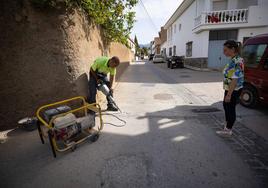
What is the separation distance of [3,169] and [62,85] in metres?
1.98

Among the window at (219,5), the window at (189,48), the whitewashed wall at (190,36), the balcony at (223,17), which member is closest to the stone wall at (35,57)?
the balcony at (223,17)

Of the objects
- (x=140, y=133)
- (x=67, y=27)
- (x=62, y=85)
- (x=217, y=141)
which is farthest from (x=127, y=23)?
(x=217, y=141)

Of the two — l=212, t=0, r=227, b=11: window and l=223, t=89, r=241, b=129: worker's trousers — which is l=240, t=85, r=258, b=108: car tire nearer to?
l=223, t=89, r=241, b=129: worker's trousers

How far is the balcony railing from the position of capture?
13055 millimetres

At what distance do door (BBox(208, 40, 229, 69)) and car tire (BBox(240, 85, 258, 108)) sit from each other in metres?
10.9

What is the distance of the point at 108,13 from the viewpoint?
5320 mm

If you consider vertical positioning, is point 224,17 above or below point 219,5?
below

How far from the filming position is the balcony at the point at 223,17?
1305 centimetres

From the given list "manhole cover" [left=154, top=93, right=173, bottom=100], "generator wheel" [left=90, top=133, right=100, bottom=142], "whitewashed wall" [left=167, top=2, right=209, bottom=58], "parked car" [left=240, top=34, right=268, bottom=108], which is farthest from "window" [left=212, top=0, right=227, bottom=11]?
"generator wheel" [left=90, top=133, right=100, bottom=142]

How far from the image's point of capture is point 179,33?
21.6 meters

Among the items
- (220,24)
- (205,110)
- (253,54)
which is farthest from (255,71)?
(220,24)

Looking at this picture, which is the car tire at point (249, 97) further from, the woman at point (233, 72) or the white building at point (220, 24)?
the white building at point (220, 24)

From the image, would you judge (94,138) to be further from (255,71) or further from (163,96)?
(255,71)

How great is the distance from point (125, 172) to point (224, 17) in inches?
622
